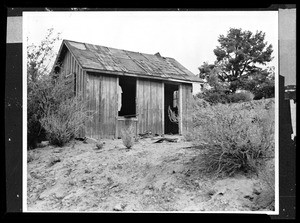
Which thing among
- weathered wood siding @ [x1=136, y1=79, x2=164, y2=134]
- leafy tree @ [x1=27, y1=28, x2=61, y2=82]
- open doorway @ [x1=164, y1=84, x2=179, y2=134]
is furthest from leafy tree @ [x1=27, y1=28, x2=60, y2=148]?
open doorway @ [x1=164, y1=84, x2=179, y2=134]

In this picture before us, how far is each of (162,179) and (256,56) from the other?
3959 millimetres

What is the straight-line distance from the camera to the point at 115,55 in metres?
12.1

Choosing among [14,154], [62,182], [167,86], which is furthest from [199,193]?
A: [167,86]

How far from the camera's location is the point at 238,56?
9.76m

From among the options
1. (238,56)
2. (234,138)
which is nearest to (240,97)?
(238,56)

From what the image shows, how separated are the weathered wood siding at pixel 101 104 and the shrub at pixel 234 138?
15.3ft

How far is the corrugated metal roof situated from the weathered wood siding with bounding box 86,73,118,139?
45 centimetres

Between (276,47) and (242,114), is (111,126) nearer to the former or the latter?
(242,114)

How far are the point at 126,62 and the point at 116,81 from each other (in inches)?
39.0

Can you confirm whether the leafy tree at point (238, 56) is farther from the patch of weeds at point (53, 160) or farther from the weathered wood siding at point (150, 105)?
the patch of weeds at point (53, 160)

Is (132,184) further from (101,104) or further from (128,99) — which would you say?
(128,99)

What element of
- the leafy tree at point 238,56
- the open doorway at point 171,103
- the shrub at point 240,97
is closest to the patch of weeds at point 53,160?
the leafy tree at point 238,56

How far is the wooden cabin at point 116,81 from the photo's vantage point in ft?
36.5

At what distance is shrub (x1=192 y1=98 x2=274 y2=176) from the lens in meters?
6.79
